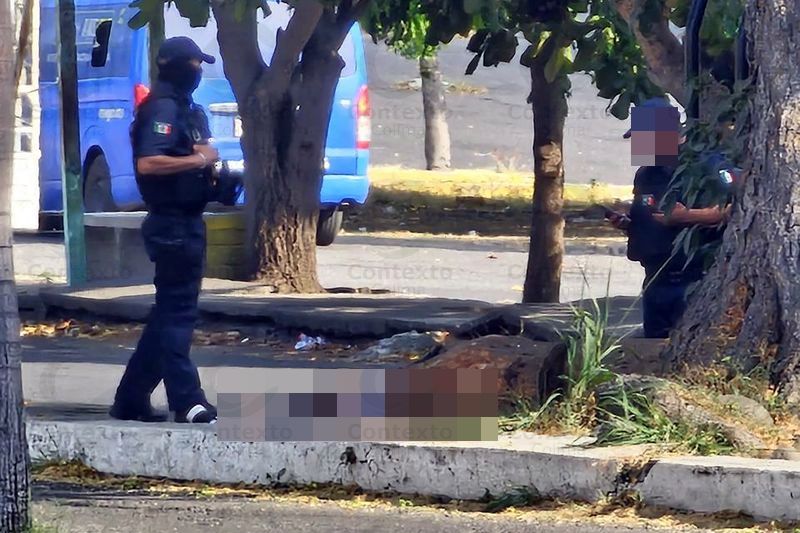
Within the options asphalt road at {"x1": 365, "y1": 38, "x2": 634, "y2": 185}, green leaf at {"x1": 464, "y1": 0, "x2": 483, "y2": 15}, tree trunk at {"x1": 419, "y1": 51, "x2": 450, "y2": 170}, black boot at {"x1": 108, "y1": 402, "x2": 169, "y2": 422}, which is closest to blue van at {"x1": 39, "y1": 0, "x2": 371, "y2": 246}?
green leaf at {"x1": 464, "y1": 0, "x2": 483, "y2": 15}

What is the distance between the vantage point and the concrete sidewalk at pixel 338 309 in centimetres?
994

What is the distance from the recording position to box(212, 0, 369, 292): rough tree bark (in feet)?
37.8

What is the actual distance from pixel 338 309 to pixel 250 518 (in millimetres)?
4725

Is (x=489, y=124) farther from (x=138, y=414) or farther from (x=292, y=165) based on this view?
(x=138, y=414)

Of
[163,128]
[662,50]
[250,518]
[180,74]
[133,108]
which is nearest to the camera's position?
[250,518]

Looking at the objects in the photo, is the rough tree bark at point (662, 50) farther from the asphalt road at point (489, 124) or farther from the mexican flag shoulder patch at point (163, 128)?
the asphalt road at point (489, 124)

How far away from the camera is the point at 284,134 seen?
1169 cm

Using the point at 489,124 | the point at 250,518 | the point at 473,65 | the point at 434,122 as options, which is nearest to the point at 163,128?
the point at 250,518

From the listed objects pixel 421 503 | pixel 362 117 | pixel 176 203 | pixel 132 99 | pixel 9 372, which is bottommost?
pixel 421 503

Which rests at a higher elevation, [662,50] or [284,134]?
[662,50]

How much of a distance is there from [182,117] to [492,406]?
1.96 m

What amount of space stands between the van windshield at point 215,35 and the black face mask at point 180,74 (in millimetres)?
6715

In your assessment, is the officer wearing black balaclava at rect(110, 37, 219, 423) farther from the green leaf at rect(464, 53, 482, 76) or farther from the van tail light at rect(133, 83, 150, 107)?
the van tail light at rect(133, 83, 150, 107)

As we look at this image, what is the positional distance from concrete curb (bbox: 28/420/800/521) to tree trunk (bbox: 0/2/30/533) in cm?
163
